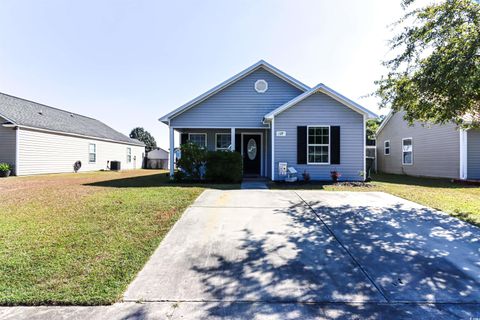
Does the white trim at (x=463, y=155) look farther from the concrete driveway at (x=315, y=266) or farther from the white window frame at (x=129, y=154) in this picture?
the white window frame at (x=129, y=154)

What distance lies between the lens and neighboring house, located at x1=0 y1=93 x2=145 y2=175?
14891mm

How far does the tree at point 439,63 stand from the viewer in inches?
219

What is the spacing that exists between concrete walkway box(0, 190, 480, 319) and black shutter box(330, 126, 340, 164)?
5.80 meters

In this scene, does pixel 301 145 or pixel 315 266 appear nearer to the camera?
pixel 315 266

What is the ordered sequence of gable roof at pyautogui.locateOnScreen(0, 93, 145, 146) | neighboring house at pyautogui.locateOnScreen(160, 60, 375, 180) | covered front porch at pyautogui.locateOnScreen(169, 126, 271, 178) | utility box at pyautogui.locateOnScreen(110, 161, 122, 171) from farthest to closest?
1. utility box at pyautogui.locateOnScreen(110, 161, 122, 171)
2. gable roof at pyautogui.locateOnScreen(0, 93, 145, 146)
3. covered front porch at pyautogui.locateOnScreen(169, 126, 271, 178)
4. neighboring house at pyautogui.locateOnScreen(160, 60, 375, 180)

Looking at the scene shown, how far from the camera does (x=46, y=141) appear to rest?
55.4ft

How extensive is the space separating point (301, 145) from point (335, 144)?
1512mm

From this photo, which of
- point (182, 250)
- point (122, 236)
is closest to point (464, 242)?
point (182, 250)

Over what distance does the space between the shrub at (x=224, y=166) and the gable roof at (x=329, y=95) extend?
8.06 ft

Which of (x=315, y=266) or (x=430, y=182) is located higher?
(x=430, y=182)

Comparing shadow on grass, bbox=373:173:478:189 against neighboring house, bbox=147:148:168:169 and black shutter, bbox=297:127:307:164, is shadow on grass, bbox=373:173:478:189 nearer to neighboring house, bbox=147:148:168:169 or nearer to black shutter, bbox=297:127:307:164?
black shutter, bbox=297:127:307:164

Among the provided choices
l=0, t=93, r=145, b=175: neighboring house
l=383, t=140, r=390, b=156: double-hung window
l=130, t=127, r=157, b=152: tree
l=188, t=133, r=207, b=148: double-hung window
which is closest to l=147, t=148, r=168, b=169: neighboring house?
l=0, t=93, r=145, b=175: neighboring house

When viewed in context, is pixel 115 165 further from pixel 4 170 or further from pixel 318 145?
pixel 318 145

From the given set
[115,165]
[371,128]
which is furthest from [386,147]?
[115,165]
